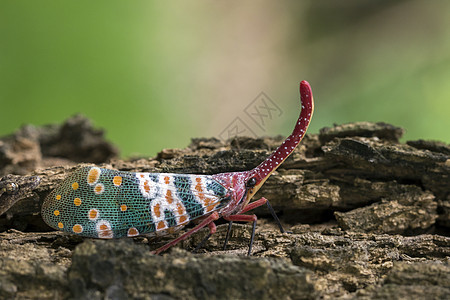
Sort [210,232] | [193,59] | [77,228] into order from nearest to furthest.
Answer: [77,228] → [210,232] → [193,59]

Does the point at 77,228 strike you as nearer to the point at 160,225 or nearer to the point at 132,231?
the point at 132,231

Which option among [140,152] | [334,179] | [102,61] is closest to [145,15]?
[102,61]

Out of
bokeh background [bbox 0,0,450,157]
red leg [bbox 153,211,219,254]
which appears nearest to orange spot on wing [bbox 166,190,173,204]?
red leg [bbox 153,211,219,254]

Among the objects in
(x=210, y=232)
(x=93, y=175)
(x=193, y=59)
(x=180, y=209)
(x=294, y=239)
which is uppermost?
(x=193, y=59)

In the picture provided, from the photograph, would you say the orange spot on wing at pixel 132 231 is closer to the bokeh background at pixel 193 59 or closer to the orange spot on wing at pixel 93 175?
the orange spot on wing at pixel 93 175

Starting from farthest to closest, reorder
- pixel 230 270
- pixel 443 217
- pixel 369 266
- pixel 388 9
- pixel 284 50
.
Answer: pixel 284 50 → pixel 388 9 → pixel 443 217 → pixel 369 266 → pixel 230 270

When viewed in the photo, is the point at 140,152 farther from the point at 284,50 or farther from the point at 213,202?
the point at 213,202

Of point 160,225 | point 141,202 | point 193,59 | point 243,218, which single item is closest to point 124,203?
point 141,202
